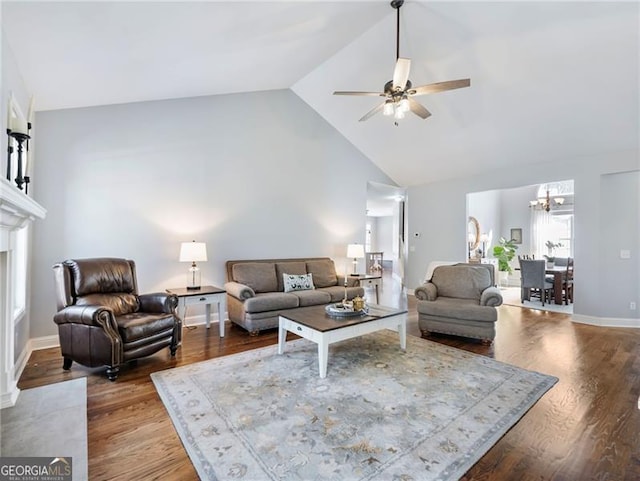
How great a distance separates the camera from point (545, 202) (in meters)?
8.08

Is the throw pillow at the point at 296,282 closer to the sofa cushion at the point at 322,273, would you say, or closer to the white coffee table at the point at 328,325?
the sofa cushion at the point at 322,273

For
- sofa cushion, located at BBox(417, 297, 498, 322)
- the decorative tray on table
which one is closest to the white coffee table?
the decorative tray on table

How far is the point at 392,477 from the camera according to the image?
162 centimetres

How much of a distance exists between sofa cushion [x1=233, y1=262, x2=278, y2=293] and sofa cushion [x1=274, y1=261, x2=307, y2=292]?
8 centimetres

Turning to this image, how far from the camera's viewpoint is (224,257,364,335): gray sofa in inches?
161

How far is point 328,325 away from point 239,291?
1720mm

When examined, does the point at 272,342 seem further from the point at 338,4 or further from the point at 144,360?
the point at 338,4

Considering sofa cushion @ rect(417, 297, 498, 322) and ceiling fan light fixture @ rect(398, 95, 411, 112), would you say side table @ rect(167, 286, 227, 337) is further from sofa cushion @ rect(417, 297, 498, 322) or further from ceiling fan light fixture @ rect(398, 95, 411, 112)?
ceiling fan light fixture @ rect(398, 95, 411, 112)

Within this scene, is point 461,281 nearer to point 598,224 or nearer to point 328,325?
point 598,224

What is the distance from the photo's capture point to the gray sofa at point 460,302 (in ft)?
12.5

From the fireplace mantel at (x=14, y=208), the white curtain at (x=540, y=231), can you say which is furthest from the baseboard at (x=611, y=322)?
the fireplace mantel at (x=14, y=208)

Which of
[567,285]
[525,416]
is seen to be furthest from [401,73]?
[567,285]

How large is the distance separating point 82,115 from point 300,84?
10.5 ft

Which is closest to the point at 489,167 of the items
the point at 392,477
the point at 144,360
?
the point at 392,477
